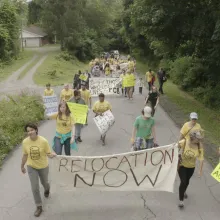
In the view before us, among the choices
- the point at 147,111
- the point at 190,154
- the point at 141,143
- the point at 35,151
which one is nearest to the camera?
the point at 35,151

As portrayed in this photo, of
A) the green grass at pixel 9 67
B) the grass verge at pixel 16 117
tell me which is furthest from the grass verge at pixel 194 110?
the green grass at pixel 9 67

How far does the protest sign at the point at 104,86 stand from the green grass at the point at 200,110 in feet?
11.0

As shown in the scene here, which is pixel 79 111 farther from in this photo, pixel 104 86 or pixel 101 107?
pixel 104 86

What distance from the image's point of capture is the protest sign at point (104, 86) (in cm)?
1991

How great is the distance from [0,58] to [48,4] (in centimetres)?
1621

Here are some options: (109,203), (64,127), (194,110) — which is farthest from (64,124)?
(194,110)

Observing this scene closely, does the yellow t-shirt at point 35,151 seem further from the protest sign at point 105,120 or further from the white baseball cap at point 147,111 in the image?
the protest sign at point 105,120

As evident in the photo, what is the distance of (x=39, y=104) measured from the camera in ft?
50.2

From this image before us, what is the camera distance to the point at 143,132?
777cm

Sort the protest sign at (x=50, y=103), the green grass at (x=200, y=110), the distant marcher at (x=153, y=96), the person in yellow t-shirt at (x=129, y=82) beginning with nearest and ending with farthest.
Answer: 1. the distant marcher at (x=153, y=96)
2. the green grass at (x=200, y=110)
3. the protest sign at (x=50, y=103)
4. the person in yellow t-shirt at (x=129, y=82)

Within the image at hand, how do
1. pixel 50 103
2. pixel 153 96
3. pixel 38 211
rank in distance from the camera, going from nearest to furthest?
pixel 38 211
pixel 153 96
pixel 50 103

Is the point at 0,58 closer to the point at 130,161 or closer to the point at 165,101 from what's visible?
the point at 165,101

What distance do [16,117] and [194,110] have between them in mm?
8600

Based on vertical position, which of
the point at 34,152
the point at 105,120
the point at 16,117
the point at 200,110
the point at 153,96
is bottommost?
the point at 200,110
